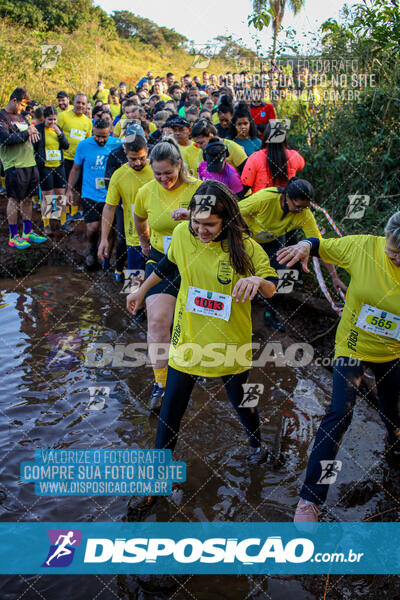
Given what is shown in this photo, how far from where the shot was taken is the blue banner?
3.02m

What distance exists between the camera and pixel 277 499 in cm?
355

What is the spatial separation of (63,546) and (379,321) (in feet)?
8.22

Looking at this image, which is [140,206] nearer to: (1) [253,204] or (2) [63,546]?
(1) [253,204]

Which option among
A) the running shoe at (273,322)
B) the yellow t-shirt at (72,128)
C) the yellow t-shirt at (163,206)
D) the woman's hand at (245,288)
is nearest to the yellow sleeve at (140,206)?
the yellow t-shirt at (163,206)

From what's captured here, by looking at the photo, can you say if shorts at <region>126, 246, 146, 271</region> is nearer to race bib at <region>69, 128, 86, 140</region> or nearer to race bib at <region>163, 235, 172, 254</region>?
race bib at <region>163, 235, 172, 254</region>

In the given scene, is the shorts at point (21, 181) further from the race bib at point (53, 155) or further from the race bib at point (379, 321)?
the race bib at point (379, 321)

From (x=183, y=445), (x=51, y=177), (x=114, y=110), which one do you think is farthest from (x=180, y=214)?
(x=114, y=110)

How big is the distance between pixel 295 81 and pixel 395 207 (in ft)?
14.0

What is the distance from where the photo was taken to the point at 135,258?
6.09m

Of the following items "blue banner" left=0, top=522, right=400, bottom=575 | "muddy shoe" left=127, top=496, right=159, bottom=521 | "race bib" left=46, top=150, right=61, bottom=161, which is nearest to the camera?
"blue banner" left=0, top=522, right=400, bottom=575

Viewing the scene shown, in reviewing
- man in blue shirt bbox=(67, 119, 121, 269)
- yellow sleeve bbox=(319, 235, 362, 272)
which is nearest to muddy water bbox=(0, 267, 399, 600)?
yellow sleeve bbox=(319, 235, 362, 272)

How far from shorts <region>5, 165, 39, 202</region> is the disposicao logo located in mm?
6645

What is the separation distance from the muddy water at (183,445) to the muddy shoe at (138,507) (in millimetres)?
55

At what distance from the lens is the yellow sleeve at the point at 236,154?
6.71 m
